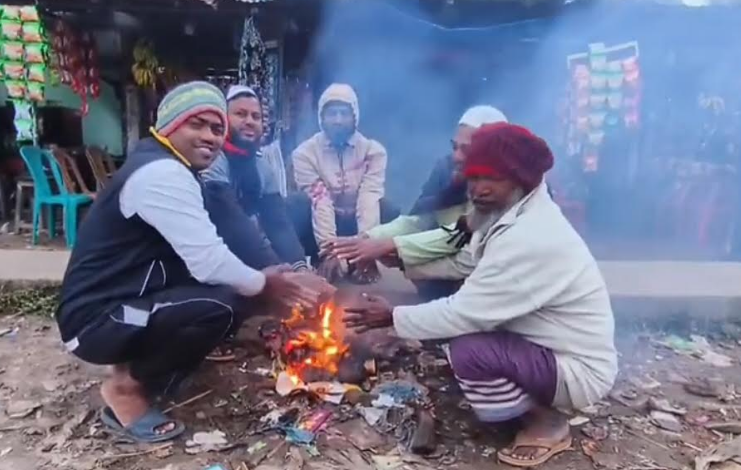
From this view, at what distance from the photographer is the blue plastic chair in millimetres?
7129

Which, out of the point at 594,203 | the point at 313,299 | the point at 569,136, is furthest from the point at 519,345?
the point at 594,203

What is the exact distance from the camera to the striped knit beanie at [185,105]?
2.95 meters

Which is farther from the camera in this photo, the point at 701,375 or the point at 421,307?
the point at 701,375

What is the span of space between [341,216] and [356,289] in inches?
40.1

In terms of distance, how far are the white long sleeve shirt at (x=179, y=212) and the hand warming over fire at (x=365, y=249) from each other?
0.94m

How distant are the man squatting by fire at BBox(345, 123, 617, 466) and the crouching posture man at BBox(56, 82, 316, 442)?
0.88 m

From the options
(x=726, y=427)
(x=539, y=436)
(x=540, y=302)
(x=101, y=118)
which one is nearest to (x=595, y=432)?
(x=539, y=436)

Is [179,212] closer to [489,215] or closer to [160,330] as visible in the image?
[160,330]

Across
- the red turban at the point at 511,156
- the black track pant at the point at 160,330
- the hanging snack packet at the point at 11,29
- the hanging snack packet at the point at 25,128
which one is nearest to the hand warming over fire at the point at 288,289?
the black track pant at the point at 160,330

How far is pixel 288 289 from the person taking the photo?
124 inches

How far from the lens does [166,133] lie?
9.79ft

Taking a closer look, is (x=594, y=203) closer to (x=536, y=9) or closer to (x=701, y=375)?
(x=536, y=9)

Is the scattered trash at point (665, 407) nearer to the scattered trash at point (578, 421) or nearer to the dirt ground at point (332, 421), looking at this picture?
the dirt ground at point (332, 421)

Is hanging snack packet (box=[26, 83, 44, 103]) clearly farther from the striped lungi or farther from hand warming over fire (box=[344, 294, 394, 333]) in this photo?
the striped lungi
